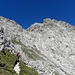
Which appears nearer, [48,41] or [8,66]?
[8,66]

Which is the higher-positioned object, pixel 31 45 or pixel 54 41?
pixel 54 41

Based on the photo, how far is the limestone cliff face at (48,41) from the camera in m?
134

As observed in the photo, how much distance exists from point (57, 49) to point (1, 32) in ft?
238

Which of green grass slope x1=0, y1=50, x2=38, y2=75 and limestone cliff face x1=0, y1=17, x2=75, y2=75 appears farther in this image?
limestone cliff face x1=0, y1=17, x2=75, y2=75

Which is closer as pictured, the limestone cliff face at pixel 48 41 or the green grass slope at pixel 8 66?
the green grass slope at pixel 8 66

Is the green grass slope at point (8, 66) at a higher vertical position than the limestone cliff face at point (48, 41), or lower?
lower

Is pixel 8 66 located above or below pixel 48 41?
below

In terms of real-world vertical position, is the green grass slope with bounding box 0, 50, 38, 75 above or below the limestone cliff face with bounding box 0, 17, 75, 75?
below

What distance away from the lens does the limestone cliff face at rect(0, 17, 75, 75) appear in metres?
134

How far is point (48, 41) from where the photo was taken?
164 meters

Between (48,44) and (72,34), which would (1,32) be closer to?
(48,44)

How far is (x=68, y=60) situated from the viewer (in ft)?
489

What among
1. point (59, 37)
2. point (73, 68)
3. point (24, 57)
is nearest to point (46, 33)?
point (59, 37)

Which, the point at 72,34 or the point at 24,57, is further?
the point at 72,34
